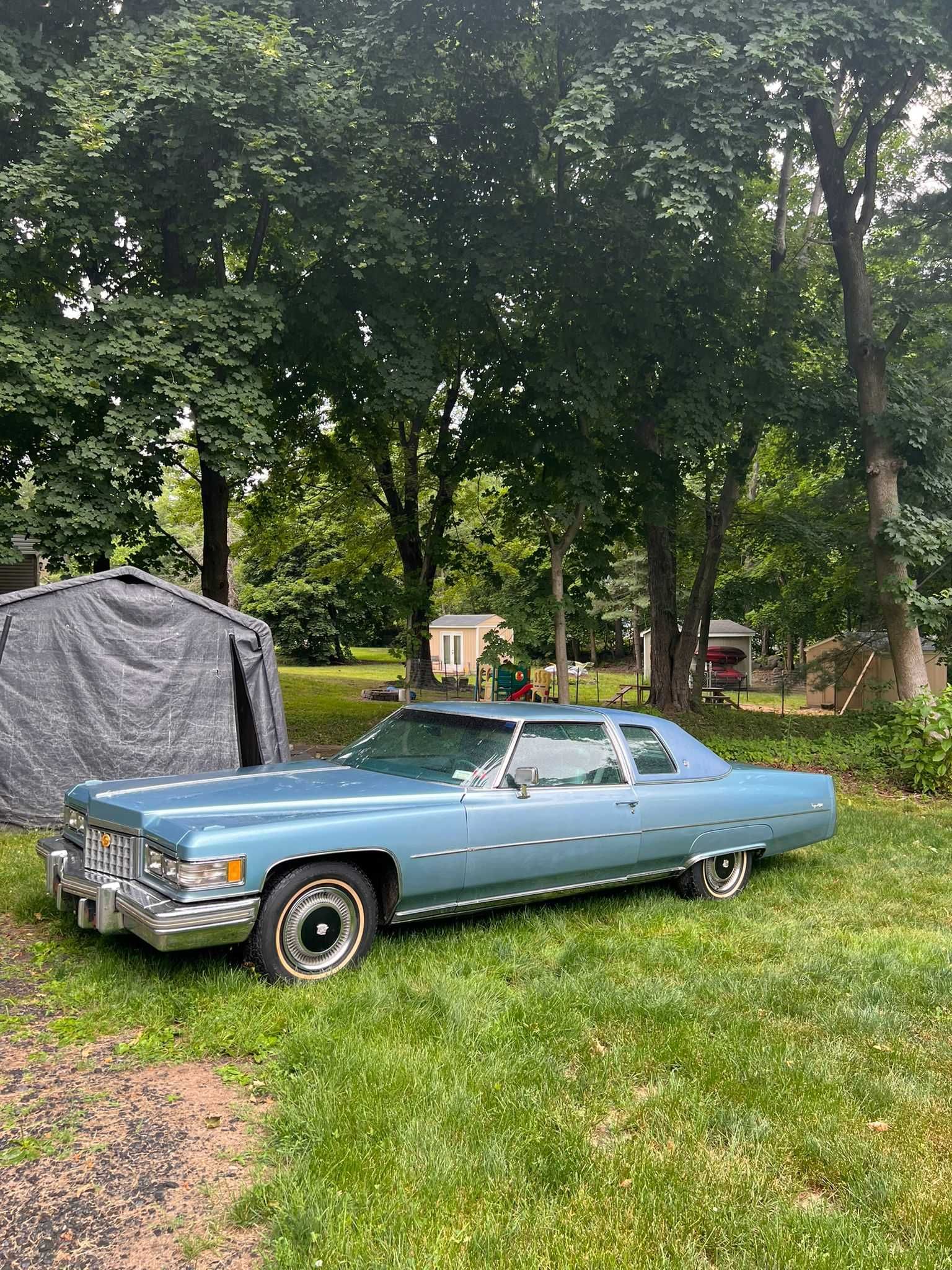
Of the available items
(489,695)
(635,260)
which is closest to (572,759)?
(635,260)

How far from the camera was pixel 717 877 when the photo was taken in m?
6.41

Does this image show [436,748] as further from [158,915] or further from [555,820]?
[158,915]

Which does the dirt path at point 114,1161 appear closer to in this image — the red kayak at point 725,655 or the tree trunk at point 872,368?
the tree trunk at point 872,368

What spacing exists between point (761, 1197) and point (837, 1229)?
0.23 meters

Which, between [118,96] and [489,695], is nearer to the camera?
[118,96]

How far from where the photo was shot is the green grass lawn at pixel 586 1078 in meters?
2.64

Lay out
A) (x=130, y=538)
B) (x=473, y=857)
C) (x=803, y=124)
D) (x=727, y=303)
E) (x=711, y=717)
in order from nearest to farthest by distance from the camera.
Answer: (x=473, y=857) → (x=803, y=124) → (x=130, y=538) → (x=727, y=303) → (x=711, y=717)

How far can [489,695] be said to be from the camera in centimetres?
2122

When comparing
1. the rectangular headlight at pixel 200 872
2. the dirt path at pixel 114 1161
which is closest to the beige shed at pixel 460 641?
the rectangular headlight at pixel 200 872

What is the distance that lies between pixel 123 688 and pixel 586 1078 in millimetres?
6655

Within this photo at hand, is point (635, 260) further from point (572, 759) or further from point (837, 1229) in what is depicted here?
point (837, 1229)

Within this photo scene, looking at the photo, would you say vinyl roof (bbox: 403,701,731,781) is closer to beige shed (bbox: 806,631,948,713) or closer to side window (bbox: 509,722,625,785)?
side window (bbox: 509,722,625,785)

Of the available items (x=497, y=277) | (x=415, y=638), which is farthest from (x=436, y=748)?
(x=415, y=638)

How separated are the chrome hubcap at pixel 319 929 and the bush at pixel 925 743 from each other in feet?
30.3
